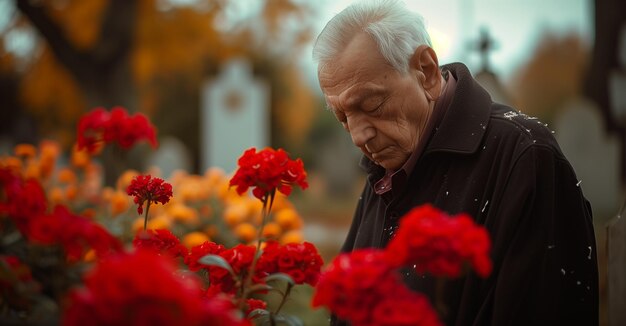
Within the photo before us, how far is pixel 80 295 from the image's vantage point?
2.91ft

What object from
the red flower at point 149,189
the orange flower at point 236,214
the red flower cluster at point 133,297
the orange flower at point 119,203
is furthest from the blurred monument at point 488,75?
the red flower cluster at point 133,297

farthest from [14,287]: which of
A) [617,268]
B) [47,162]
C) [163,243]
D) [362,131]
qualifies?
[47,162]

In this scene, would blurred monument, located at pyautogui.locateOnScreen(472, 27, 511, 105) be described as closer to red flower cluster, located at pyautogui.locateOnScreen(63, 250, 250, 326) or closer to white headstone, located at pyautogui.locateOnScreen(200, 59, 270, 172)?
white headstone, located at pyautogui.locateOnScreen(200, 59, 270, 172)

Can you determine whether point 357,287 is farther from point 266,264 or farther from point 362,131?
point 362,131

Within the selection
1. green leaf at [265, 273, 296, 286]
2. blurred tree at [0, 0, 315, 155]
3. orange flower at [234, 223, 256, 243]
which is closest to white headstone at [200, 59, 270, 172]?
blurred tree at [0, 0, 315, 155]

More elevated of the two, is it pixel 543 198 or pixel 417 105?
pixel 417 105

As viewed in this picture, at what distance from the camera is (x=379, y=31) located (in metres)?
1.79

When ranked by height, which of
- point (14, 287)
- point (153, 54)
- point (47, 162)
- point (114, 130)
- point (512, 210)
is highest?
point (153, 54)

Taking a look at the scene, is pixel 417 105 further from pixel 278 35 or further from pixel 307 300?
pixel 278 35

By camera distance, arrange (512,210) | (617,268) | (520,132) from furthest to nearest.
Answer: (617,268), (520,132), (512,210)

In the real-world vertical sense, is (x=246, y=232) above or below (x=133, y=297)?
above

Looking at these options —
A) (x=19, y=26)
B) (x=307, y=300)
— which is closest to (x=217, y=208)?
(x=307, y=300)

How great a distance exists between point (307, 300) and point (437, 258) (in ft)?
14.8

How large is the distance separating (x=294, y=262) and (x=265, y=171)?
0.71 feet
